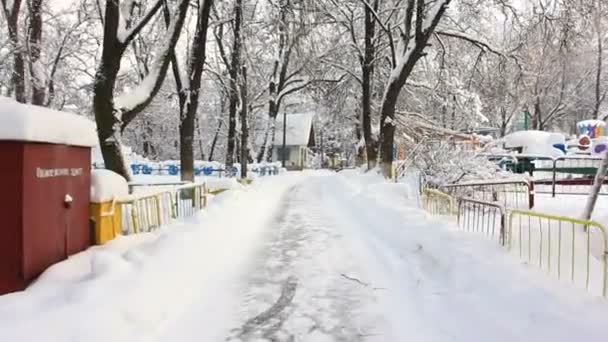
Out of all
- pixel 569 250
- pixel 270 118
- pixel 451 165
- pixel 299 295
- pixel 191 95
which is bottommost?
pixel 299 295

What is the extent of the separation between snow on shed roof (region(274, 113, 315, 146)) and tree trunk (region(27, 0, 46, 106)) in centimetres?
4287

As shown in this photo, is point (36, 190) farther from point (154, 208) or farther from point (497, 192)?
point (497, 192)

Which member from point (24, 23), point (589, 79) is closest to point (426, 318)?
point (24, 23)

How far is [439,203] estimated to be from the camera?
1188cm

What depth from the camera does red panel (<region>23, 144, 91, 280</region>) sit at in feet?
17.3

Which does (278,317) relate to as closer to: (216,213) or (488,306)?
(488,306)

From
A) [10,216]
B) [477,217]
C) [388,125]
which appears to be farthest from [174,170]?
[10,216]

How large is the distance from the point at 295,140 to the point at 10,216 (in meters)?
56.6

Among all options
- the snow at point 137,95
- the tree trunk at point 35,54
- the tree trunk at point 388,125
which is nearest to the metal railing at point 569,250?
the snow at point 137,95

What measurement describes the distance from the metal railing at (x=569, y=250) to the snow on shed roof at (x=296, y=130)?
171 feet

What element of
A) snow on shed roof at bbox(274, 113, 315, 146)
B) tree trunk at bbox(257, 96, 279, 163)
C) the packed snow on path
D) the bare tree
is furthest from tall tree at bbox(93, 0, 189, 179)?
snow on shed roof at bbox(274, 113, 315, 146)

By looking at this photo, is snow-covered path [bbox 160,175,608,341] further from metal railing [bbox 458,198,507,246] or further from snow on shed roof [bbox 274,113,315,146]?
snow on shed roof [bbox 274,113,315,146]

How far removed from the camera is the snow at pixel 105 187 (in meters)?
7.17

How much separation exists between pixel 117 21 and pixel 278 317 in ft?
28.8
